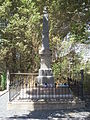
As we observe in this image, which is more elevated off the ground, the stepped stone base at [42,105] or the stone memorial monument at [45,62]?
the stone memorial monument at [45,62]

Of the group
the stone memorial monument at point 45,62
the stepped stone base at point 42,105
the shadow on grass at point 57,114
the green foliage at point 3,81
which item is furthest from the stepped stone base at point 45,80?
the green foliage at point 3,81

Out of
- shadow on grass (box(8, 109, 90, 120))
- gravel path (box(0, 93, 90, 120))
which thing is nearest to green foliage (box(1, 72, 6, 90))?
gravel path (box(0, 93, 90, 120))

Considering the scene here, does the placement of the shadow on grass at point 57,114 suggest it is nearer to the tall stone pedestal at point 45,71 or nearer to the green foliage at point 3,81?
the tall stone pedestal at point 45,71

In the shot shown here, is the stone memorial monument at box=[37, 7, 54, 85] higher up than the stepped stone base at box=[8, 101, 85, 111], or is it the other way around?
the stone memorial monument at box=[37, 7, 54, 85]

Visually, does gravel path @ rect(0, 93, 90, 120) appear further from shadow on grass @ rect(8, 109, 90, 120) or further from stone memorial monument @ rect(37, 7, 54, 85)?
stone memorial monument @ rect(37, 7, 54, 85)

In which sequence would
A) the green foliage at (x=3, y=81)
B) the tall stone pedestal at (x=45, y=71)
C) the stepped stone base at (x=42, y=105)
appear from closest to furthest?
the stepped stone base at (x=42, y=105)
the tall stone pedestal at (x=45, y=71)
the green foliage at (x=3, y=81)

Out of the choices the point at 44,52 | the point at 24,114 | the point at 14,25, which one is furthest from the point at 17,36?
the point at 24,114

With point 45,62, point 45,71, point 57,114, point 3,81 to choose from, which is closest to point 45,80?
point 45,71

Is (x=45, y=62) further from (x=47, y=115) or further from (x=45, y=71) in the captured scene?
(x=47, y=115)

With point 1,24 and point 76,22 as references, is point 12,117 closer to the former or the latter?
point 76,22

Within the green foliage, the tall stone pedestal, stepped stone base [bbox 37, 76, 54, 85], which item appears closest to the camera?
stepped stone base [bbox 37, 76, 54, 85]

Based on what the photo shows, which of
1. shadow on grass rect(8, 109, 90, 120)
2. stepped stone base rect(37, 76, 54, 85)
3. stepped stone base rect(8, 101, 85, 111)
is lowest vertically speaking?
shadow on grass rect(8, 109, 90, 120)

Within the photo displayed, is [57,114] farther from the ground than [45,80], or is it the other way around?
[45,80]

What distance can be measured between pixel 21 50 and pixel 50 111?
35.8 ft
